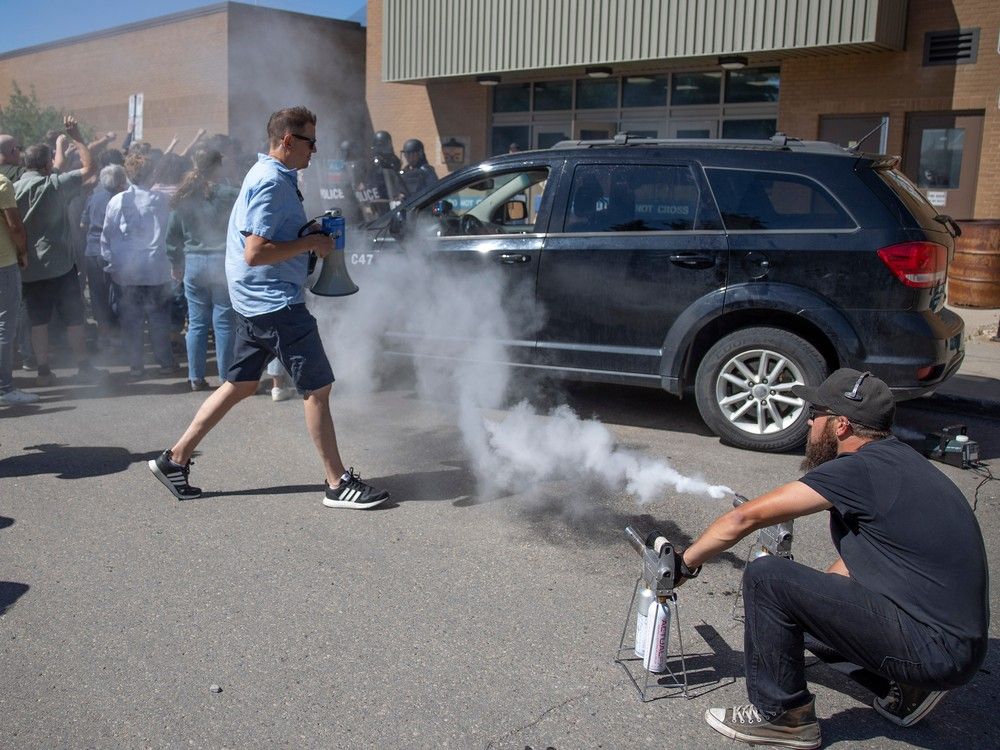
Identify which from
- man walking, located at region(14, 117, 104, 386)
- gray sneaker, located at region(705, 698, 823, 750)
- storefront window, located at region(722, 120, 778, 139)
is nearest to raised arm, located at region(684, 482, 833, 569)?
gray sneaker, located at region(705, 698, 823, 750)

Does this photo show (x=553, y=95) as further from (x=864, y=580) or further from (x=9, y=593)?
(x=864, y=580)

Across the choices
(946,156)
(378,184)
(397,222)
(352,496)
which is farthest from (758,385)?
(946,156)

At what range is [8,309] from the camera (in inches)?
259

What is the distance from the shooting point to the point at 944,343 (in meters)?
5.52

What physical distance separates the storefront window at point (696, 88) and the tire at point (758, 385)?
381 inches

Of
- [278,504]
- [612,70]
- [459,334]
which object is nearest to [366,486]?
[278,504]

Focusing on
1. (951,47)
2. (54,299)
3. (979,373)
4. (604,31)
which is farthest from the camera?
(604,31)

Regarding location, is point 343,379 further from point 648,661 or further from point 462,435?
point 648,661

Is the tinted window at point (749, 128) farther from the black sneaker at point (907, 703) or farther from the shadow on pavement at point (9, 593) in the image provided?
the shadow on pavement at point (9, 593)

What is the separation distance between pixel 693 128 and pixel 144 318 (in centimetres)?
977

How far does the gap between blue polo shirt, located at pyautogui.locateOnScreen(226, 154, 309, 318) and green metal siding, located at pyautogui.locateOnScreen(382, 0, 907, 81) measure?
9.54 metres

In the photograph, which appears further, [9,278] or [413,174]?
[413,174]

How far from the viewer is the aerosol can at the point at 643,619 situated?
10.1 feet

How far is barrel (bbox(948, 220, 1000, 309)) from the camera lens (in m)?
10.3
